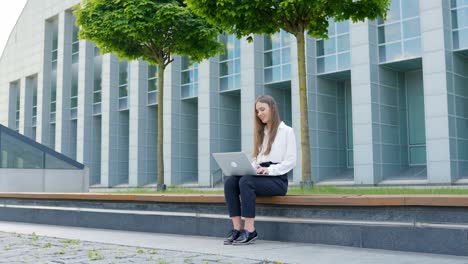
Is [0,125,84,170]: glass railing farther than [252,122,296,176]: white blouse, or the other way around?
[0,125,84,170]: glass railing

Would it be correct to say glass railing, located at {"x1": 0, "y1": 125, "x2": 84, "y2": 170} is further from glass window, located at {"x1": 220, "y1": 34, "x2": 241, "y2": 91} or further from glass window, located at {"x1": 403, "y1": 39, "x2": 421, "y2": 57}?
glass window, located at {"x1": 403, "y1": 39, "x2": 421, "y2": 57}

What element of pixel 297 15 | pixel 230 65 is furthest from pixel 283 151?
pixel 230 65

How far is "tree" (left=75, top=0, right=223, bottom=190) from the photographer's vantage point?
42.7 ft

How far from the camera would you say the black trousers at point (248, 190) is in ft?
19.4

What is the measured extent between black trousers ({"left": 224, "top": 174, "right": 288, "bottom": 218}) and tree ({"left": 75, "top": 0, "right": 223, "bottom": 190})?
7.58 metres

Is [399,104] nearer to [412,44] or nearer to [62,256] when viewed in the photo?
[412,44]

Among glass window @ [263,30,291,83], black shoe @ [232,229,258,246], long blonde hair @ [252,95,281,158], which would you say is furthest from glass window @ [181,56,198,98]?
black shoe @ [232,229,258,246]

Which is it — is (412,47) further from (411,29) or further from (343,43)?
(343,43)

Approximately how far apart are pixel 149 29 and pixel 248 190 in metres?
8.09

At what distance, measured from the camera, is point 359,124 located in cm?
2464

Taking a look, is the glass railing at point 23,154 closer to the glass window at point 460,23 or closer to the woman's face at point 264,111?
the woman's face at point 264,111

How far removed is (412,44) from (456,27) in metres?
1.95

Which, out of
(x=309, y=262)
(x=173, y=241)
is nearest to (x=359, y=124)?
(x=173, y=241)

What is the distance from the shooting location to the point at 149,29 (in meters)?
13.1
